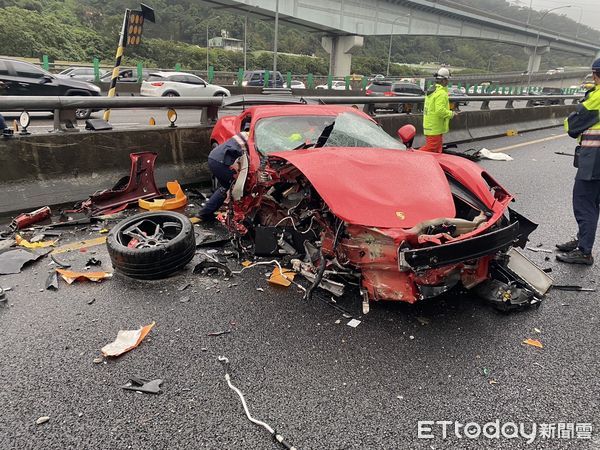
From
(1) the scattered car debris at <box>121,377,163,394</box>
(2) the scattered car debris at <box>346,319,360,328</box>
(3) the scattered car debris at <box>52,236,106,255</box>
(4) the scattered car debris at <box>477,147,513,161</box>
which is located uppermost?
(4) the scattered car debris at <box>477,147,513,161</box>

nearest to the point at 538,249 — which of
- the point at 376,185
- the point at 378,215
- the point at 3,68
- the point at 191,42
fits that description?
the point at 376,185

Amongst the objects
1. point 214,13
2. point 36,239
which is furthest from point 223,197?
point 214,13

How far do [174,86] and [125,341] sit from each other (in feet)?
68.4

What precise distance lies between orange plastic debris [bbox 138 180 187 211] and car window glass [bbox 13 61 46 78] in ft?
34.2

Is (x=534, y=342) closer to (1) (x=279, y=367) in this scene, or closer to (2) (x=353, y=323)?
(2) (x=353, y=323)

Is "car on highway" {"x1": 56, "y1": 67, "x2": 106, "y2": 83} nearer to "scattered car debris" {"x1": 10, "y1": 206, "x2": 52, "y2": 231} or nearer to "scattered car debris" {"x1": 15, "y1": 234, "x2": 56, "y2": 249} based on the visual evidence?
"scattered car debris" {"x1": 10, "y1": 206, "x2": 52, "y2": 231}

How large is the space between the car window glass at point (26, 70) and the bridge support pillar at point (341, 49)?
1609 inches

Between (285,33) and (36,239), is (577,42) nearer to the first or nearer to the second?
(285,33)

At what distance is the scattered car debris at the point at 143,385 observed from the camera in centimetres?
249

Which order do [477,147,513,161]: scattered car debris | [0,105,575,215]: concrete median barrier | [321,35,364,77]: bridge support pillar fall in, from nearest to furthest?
[0,105,575,215]: concrete median barrier
[477,147,513,161]: scattered car debris
[321,35,364,77]: bridge support pillar

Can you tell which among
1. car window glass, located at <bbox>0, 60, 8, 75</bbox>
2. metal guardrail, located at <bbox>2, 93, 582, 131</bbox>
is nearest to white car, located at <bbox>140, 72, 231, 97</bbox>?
car window glass, located at <bbox>0, 60, 8, 75</bbox>

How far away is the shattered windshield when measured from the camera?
4.25 metres

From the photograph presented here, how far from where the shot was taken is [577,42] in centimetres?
9044

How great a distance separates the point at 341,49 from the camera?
51.4 metres
